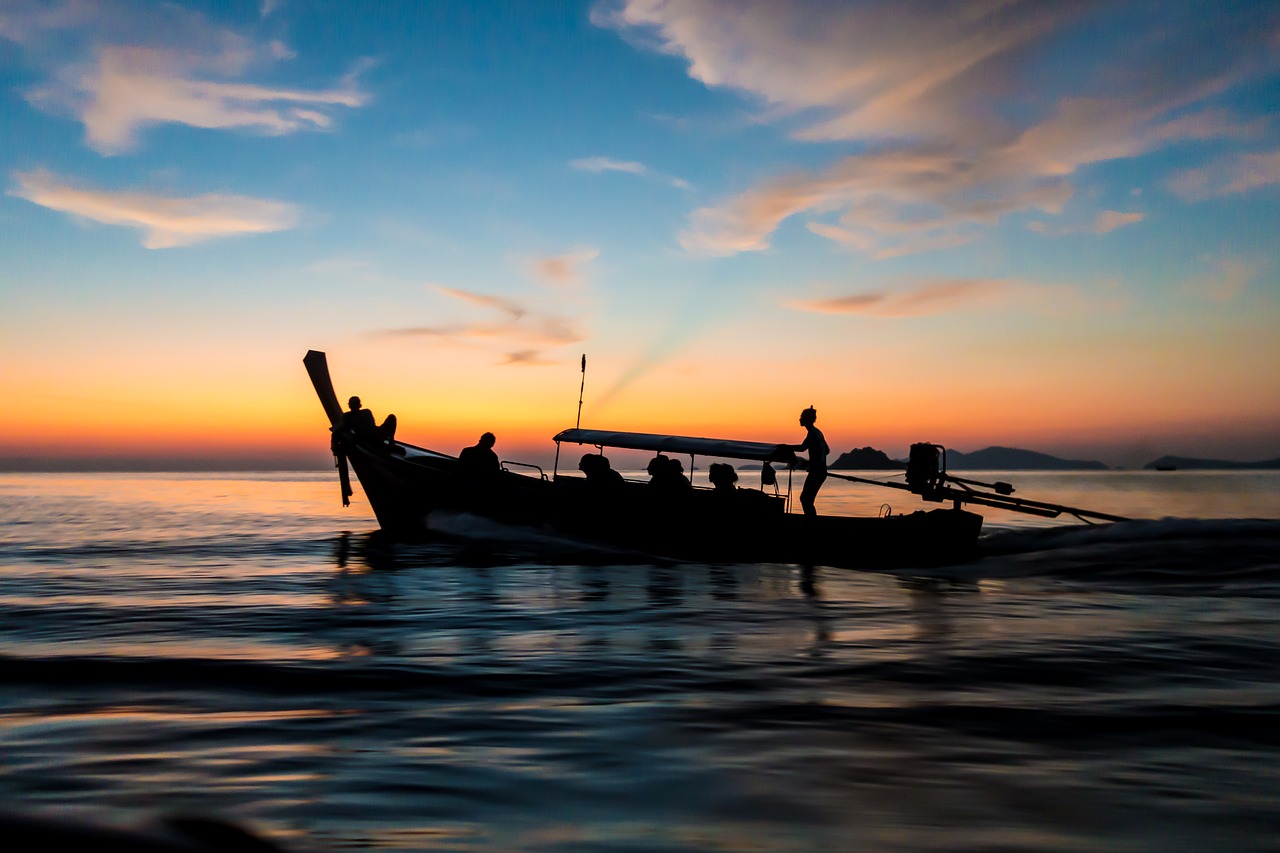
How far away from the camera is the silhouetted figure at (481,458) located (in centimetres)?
2138

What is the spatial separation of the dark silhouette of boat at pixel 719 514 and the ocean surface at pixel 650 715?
388cm

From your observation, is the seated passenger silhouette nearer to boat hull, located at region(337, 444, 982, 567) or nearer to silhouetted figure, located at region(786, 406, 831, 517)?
boat hull, located at region(337, 444, 982, 567)

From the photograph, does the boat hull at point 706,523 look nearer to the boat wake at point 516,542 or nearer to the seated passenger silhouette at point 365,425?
the boat wake at point 516,542

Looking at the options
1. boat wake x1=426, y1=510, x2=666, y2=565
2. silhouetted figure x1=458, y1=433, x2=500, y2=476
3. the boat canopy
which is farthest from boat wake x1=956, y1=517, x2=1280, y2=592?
silhouetted figure x1=458, y1=433, x2=500, y2=476

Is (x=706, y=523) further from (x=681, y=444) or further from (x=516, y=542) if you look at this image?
(x=516, y=542)

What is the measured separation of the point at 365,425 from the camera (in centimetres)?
2352

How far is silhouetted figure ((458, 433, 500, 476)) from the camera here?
21.4 metres

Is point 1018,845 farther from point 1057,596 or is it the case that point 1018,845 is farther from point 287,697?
point 1057,596

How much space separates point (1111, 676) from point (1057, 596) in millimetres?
6819

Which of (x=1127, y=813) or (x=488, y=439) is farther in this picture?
(x=488, y=439)

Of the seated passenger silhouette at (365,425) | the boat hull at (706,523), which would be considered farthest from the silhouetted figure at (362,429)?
the boat hull at (706,523)

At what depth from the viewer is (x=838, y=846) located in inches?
166

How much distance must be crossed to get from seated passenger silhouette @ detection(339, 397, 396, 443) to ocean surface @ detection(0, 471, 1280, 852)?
9338 mm

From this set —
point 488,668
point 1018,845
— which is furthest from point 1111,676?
point 488,668
